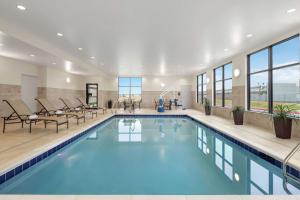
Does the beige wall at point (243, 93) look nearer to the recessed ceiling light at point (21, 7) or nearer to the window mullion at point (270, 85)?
the window mullion at point (270, 85)

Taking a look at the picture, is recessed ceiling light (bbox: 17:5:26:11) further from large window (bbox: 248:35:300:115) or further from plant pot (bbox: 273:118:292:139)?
large window (bbox: 248:35:300:115)

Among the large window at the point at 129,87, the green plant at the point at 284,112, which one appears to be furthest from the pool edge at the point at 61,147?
the large window at the point at 129,87

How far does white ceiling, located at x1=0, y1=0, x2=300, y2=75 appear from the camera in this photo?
329 centimetres

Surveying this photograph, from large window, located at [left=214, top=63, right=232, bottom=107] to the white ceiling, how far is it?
2.24 meters

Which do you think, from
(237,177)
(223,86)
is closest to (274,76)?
(223,86)

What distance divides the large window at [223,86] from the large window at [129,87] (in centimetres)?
639

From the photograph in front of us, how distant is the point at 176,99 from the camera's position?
1369cm

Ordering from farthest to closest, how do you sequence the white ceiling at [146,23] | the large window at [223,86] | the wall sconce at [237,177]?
the large window at [223,86], the white ceiling at [146,23], the wall sconce at [237,177]

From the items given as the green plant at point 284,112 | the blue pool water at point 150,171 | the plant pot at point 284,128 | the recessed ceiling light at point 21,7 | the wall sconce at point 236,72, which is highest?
the recessed ceiling light at point 21,7

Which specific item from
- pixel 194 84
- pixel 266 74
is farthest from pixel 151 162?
pixel 194 84

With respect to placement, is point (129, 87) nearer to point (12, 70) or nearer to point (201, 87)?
point (201, 87)

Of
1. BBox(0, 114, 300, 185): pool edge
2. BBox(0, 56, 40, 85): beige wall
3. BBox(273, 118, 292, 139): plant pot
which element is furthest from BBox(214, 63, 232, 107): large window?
BBox(0, 56, 40, 85): beige wall

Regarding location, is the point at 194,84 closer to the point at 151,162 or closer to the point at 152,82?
the point at 152,82

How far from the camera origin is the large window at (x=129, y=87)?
581 inches
